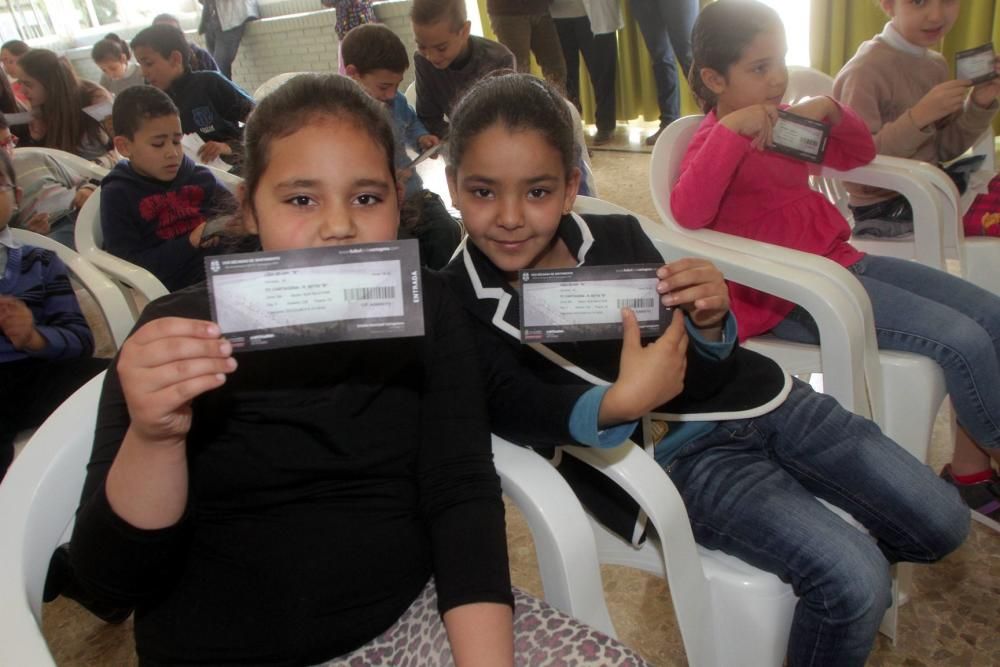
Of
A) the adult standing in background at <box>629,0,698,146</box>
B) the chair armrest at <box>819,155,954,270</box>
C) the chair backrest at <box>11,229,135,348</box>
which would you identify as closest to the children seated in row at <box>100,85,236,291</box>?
the chair backrest at <box>11,229,135,348</box>

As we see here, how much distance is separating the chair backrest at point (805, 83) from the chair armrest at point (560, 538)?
5.21 feet

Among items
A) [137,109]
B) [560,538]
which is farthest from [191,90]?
[560,538]

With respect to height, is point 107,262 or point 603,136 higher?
point 107,262

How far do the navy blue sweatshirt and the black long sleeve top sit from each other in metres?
1.33

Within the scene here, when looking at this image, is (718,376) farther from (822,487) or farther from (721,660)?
(721,660)

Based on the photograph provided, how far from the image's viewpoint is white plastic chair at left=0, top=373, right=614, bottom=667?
2.32 feet

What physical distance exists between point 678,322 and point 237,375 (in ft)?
1.77

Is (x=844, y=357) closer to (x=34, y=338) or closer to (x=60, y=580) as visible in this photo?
(x=60, y=580)

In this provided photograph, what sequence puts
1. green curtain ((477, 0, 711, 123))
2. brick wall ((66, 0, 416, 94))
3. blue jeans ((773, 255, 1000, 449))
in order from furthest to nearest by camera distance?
brick wall ((66, 0, 416, 94)) < green curtain ((477, 0, 711, 123)) < blue jeans ((773, 255, 1000, 449))

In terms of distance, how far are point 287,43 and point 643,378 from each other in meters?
5.97

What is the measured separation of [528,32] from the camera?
434 cm

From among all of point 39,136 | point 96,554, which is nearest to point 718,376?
point 96,554

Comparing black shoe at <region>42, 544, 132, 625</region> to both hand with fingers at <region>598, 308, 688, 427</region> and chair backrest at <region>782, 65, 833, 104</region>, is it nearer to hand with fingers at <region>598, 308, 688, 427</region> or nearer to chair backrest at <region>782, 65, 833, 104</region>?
hand with fingers at <region>598, 308, 688, 427</region>

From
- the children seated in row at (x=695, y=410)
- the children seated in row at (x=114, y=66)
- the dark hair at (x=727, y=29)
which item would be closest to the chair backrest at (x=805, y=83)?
the dark hair at (x=727, y=29)
